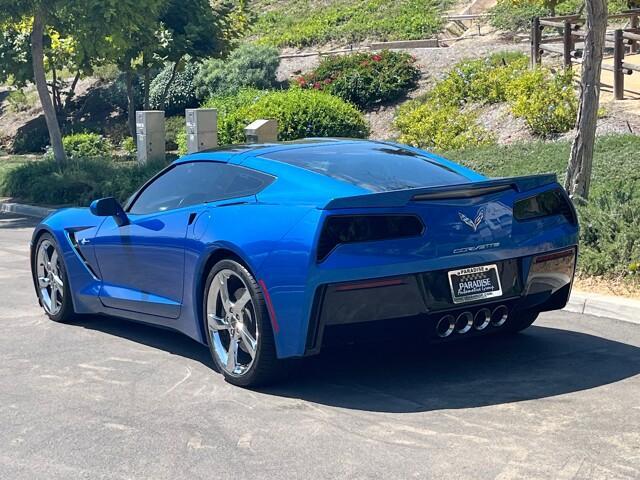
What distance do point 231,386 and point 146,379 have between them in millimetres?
632

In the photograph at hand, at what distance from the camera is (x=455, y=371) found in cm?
651

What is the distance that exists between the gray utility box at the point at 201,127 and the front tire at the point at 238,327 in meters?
11.3

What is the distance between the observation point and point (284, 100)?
798 inches

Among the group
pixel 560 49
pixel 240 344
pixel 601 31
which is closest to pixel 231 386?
pixel 240 344

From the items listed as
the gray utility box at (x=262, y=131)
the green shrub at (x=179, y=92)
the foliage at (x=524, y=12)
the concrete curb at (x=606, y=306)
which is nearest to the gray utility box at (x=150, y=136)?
the gray utility box at (x=262, y=131)

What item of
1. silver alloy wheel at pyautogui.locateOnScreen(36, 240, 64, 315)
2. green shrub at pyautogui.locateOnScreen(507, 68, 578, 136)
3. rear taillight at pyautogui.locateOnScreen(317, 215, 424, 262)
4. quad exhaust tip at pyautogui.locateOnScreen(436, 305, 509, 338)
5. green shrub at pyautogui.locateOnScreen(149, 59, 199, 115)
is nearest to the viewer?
rear taillight at pyautogui.locateOnScreen(317, 215, 424, 262)

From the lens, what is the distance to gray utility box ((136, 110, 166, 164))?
61.8ft


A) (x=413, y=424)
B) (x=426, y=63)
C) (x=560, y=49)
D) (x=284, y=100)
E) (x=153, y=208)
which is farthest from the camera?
(x=426, y=63)

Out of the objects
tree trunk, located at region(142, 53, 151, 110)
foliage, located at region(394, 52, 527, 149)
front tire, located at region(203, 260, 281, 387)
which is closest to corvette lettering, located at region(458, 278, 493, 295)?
front tire, located at region(203, 260, 281, 387)

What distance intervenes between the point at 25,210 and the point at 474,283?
Answer: 43.5 feet

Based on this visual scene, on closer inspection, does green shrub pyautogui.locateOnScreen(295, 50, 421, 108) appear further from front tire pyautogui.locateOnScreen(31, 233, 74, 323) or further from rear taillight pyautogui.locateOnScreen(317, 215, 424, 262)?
rear taillight pyautogui.locateOnScreen(317, 215, 424, 262)

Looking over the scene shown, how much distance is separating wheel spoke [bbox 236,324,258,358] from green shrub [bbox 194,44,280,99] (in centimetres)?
2194

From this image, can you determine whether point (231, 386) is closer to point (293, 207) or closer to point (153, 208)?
point (293, 207)

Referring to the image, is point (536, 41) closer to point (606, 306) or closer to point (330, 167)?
point (606, 306)
